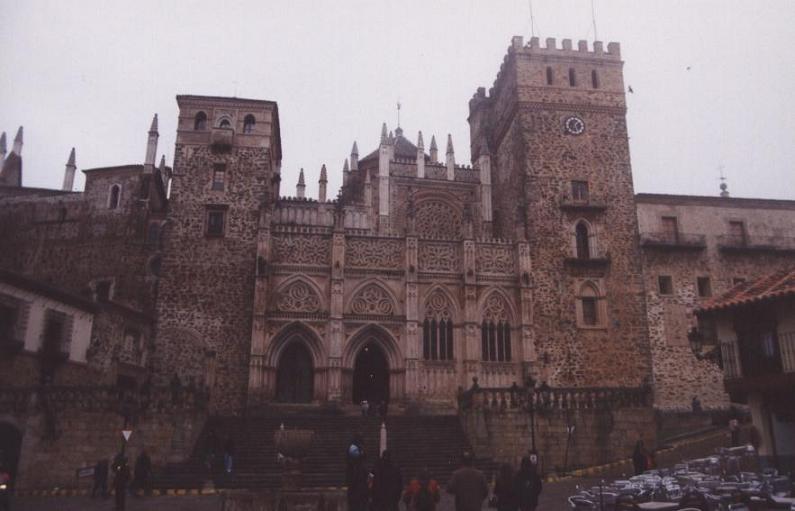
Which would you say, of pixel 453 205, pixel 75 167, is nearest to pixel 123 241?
pixel 75 167

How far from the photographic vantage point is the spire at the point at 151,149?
38719 millimetres

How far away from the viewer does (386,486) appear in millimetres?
11266

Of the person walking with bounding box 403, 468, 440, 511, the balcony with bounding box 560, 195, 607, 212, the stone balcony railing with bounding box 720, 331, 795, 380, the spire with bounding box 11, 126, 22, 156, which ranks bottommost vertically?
the person walking with bounding box 403, 468, 440, 511

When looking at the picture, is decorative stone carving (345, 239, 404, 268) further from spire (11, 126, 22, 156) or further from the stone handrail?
spire (11, 126, 22, 156)

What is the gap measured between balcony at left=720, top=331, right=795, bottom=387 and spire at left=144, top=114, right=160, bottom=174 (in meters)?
31.5

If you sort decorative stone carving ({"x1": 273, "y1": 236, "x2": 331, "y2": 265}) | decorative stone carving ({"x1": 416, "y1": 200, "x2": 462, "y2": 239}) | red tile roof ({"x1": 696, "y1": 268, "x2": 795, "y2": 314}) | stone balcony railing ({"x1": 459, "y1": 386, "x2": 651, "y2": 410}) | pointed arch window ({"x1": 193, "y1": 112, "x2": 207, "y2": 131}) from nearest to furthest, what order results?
red tile roof ({"x1": 696, "y1": 268, "x2": 795, "y2": 314}) < stone balcony railing ({"x1": 459, "y1": 386, "x2": 651, "y2": 410}) < decorative stone carving ({"x1": 273, "y1": 236, "x2": 331, "y2": 265}) < pointed arch window ({"x1": 193, "y1": 112, "x2": 207, "y2": 131}) < decorative stone carving ({"x1": 416, "y1": 200, "x2": 462, "y2": 239})

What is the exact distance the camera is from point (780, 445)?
701 inches

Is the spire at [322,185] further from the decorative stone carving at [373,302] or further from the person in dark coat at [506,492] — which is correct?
the person in dark coat at [506,492]

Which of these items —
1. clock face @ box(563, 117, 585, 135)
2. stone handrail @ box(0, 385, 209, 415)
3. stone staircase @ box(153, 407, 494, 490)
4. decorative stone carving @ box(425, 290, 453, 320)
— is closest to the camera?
stone staircase @ box(153, 407, 494, 490)

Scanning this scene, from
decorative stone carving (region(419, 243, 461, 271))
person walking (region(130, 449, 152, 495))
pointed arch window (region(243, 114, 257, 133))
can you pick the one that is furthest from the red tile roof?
pointed arch window (region(243, 114, 257, 133))

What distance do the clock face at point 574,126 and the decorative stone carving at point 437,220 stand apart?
336 inches

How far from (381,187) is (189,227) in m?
12.2

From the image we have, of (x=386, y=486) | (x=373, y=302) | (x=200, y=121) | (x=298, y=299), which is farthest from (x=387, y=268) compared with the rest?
(x=386, y=486)

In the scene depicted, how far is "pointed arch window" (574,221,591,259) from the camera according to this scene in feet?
114
